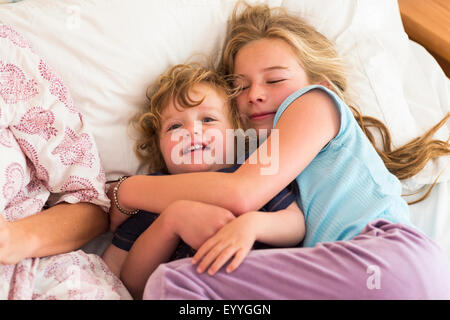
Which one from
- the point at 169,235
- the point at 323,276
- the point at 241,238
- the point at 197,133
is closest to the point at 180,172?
the point at 197,133

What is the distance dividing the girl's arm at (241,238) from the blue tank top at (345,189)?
0.24 ft

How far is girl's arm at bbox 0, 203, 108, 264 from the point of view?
0.89 m

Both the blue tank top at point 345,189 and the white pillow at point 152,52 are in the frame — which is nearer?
the blue tank top at point 345,189

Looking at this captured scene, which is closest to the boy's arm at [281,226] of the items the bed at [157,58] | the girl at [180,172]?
the girl at [180,172]

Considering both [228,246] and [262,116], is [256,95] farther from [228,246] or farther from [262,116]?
[228,246]

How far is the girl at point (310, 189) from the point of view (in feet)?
2.64

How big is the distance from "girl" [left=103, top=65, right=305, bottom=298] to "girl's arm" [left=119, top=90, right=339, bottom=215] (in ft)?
0.12

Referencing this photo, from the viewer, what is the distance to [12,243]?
34.9 inches

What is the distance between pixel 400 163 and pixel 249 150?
39cm

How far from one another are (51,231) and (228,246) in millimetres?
378

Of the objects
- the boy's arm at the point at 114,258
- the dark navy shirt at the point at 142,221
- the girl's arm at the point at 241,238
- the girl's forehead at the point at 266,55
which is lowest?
the boy's arm at the point at 114,258

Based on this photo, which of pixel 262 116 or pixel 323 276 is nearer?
pixel 323 276

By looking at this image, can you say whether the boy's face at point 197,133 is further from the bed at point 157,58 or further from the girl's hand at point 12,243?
the girl's hand at point 12,243
